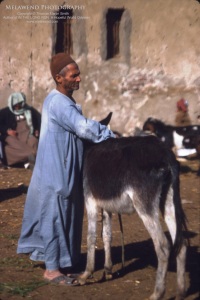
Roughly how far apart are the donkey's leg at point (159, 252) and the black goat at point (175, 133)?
6844mm

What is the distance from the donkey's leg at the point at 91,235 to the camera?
5176mm

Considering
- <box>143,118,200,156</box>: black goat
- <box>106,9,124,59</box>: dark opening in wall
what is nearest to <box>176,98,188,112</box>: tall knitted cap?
<box>143,118,200,156</box>: black goat

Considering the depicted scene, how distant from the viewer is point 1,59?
12258 mm

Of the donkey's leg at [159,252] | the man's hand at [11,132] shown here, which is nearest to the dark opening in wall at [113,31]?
the man's hand at [11,132]

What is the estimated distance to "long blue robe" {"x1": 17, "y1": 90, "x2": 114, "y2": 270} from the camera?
16.5ft

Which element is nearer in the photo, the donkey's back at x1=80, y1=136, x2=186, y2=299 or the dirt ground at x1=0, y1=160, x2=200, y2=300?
the donkey's back at x1=80, y1=136, x2=186, y2=299

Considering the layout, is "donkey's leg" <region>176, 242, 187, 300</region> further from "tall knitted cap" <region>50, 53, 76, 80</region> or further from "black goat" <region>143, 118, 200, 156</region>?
"black goat" <region>143, 118, 200, 156</region>

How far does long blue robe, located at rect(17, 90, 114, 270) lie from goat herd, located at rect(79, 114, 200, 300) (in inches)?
5.3

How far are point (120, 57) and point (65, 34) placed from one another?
1.16 meters

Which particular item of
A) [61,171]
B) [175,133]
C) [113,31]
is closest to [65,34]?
[113,31]

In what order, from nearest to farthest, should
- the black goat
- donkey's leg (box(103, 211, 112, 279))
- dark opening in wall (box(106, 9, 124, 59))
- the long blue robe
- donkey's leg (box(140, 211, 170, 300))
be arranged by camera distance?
donkey's leg (box(140, 211, 170, 300))
the long blue robe
donkey's leg (box(103, 211, 112, 279))
the black goat
dark opening in wall (box(106, 9, 124, 59))

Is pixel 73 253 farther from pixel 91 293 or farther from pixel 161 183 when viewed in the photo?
pixel 161 183

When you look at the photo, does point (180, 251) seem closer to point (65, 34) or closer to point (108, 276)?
point (108, 276)

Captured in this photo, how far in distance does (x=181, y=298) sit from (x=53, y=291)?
1.06m
